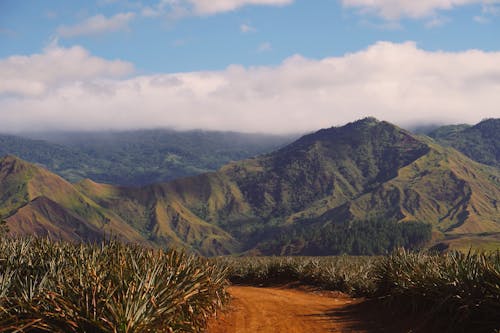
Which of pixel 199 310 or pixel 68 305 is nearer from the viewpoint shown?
pixel 68 305

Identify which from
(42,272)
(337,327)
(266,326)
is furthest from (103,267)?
(337,327)

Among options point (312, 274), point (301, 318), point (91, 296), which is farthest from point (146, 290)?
point (312, 274)

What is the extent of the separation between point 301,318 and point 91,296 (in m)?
6.74

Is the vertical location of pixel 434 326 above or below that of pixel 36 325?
below

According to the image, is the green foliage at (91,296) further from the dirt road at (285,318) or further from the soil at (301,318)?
the soil at (301,318)

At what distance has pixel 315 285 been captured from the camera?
23.0 meters

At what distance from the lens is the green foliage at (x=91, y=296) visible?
Result: 7.53 m

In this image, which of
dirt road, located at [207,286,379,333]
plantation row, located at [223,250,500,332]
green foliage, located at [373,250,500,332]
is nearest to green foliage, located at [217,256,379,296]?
plantation row, located at [223,250,500,332]

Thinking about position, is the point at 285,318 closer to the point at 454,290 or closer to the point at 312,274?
the point at 454,290

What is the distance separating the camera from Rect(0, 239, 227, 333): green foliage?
753 cm

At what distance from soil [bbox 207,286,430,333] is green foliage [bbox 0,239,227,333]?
182 centimetres

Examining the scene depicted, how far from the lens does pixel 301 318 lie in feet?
44.2

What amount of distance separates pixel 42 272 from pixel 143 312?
10.0 feet

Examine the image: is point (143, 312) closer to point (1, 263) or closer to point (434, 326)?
point (1, 263)
